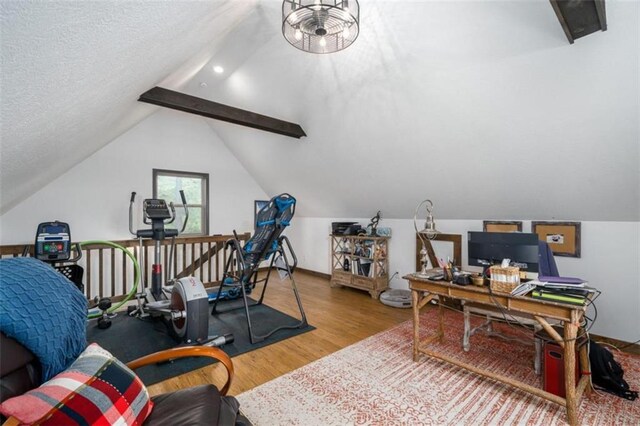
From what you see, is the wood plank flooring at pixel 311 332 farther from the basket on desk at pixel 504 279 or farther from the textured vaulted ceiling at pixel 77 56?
the textured vaulted ceiling at pixel 77 56

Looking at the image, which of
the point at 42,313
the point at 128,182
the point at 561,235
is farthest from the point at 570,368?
the point at 128,182

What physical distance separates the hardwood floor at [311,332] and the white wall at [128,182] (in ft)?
7.11

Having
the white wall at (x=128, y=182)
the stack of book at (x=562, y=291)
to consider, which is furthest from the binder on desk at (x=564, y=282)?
the white wall at (x=128, y=182)

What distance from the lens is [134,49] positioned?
1431 mm

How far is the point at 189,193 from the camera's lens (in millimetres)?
5359

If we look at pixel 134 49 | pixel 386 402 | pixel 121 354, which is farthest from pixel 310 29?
pixel 121 354

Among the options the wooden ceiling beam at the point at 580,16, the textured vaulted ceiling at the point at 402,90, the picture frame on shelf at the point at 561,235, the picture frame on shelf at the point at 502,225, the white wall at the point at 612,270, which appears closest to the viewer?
the textured vaulted ceiling at the point at 402,90

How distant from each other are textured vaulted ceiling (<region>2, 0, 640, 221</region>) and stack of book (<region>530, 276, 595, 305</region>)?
119 cm

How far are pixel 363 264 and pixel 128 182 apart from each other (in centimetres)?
412

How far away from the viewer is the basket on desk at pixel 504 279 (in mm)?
2021

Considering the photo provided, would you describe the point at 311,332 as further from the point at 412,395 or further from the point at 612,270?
the point at 612,270

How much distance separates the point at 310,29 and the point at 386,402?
106 inches

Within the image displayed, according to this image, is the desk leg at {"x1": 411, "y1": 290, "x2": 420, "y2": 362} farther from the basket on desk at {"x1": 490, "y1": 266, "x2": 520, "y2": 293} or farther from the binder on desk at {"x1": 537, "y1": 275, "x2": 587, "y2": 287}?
the binder on desk at {"x1": 537, "y1": 275, "x2": 587, "y2": 287}

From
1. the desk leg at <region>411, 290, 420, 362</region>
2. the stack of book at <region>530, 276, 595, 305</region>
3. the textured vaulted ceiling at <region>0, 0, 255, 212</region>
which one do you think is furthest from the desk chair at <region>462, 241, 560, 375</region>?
the textured vaulted ceiling at <region>0, 0, 255, 212</region>
